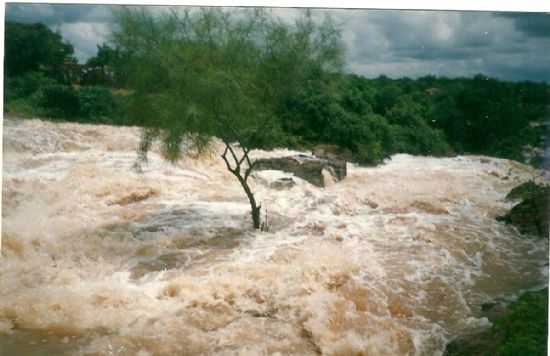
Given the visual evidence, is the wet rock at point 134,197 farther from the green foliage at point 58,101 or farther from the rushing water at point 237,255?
the green foliage at point 58,101

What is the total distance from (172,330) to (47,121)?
441 centimetres

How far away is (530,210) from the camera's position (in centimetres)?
564

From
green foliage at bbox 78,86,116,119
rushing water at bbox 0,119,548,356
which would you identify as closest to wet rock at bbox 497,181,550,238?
rushing water at bbox 0,119,548,356

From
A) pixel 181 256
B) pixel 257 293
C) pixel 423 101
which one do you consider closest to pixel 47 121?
pixel 181 256

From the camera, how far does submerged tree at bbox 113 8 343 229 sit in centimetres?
547

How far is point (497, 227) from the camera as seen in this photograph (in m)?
6.05

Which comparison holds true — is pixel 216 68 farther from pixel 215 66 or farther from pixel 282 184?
pixel 282 184

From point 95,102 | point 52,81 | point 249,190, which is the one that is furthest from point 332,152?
point 52,81

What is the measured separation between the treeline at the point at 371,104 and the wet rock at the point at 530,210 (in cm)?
41

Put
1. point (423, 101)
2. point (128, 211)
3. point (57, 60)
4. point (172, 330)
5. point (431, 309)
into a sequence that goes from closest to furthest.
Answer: point (172, 330)
point (431, 309)
point (423, 101)
point (57, 60)
point (128, 211)

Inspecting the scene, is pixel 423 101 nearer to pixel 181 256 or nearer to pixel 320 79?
pixel 320 79

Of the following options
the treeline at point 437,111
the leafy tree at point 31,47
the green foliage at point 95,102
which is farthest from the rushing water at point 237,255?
the leafy tree at point 31,47

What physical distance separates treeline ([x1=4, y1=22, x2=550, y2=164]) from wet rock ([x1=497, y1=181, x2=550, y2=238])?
0.41 metres

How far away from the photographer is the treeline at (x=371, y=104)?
5.40 meters
